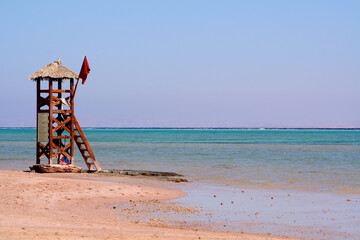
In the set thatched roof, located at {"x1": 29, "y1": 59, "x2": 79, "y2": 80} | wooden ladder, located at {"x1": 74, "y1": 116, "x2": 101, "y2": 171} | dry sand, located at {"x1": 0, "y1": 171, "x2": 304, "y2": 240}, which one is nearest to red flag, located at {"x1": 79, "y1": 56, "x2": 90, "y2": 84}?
thatched roof, located at {"x1": 29, "y1": 59, "x2": 79, "y2": 80}

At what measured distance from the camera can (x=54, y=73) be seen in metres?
25.9

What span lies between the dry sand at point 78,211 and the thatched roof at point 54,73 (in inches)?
230

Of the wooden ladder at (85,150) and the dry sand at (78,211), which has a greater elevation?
the wooden ladder at (85,150)

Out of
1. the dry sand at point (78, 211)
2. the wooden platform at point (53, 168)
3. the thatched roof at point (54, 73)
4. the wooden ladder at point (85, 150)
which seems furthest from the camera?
the wooden ladder at point (85, 150)

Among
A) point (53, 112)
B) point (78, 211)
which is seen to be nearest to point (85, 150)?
point (53, 112)

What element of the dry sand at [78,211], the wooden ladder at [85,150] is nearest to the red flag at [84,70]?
the wooden ladder at [85,150]

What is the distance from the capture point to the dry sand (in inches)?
449

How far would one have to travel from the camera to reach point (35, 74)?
25.8m

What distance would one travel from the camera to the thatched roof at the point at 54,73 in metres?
25.8

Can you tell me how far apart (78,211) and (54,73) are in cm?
1193

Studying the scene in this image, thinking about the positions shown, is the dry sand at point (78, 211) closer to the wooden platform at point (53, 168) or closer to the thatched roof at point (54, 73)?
the wooden platform at point (53, 168)

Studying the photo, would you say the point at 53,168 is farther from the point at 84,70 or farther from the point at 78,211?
the point at 78,211

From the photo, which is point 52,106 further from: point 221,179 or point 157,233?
point 157,233

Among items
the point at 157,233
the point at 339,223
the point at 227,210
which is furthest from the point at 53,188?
the point at 339,223
